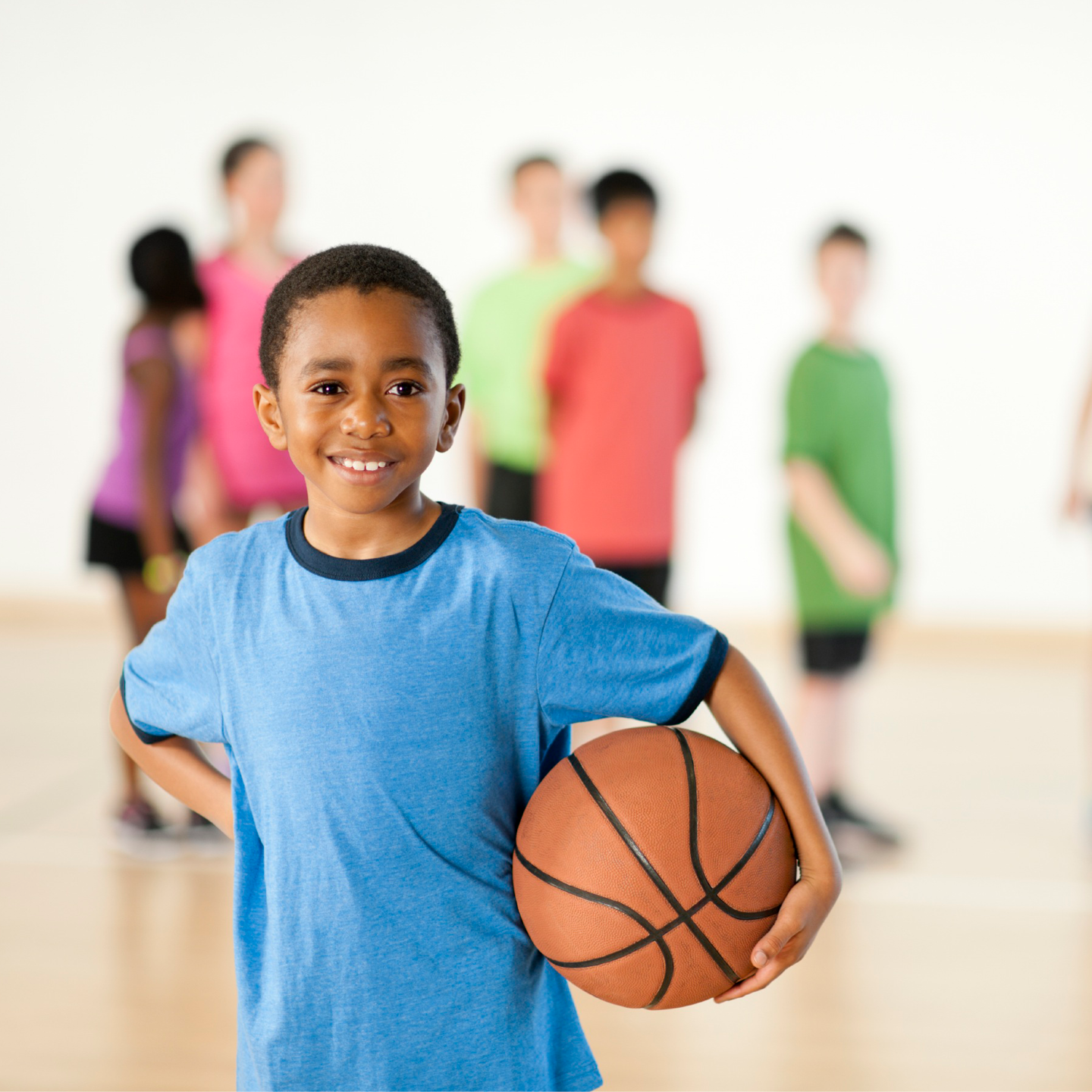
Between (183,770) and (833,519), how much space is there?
221 centimetres


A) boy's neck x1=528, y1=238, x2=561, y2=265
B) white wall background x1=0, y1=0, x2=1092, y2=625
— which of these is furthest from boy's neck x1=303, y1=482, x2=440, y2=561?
white wall background x1=0, y1=0, x2=1092, y2=625

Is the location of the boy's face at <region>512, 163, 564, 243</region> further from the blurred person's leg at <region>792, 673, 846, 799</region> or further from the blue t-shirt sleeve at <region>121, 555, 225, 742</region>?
the blue t-shirt sleeve at <region>121, 555, 225, 742</region>

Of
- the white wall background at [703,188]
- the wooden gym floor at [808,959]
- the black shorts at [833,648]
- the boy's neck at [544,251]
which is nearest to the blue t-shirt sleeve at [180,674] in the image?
the wooden gym floor at [808,959]

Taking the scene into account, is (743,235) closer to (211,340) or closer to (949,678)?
(949,678)

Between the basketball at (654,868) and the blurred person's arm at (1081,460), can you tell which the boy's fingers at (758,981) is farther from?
the blurred person's arm at (1081,460)

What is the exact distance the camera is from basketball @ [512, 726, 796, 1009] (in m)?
1.26

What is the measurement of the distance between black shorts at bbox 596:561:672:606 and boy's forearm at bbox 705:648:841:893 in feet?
7.88

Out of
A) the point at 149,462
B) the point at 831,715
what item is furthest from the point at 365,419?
the point at 831,715

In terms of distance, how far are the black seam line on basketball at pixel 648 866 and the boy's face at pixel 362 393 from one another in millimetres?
334

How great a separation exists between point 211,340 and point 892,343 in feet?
10.8

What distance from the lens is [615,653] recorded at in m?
1.22

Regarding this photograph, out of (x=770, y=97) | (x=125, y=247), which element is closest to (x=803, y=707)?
(x=770, y=97)

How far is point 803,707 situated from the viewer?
3.48 m

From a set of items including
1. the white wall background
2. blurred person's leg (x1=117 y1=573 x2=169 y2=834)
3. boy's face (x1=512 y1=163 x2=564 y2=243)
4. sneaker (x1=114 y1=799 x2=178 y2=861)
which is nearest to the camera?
sneaker (x1=114 y1=799 x2=178 y2=861)
